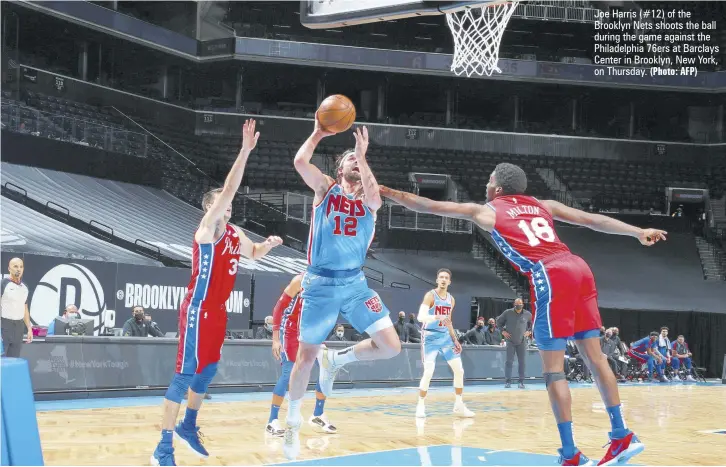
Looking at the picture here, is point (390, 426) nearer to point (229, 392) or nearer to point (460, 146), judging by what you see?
point (229, 392)

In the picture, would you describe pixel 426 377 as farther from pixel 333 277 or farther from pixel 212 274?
pixel 212 274

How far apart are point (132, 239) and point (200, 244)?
57.3 feet

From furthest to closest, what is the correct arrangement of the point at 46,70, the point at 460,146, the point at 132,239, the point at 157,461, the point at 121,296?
the point at 460,146
the point at 46,70
the point at 132,239
the point at 121,296
the point at 157,461

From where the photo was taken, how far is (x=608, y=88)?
38906 mm

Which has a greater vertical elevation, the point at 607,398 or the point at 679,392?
the point at 607,398

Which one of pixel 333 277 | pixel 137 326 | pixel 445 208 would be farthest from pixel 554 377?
pixel 137 326

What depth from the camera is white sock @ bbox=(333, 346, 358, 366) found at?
864 centimetres

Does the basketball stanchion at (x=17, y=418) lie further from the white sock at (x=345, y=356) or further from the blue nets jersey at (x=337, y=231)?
the white sock at (x=345, y=356)

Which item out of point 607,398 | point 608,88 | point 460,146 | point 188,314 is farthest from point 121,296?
point 608,88

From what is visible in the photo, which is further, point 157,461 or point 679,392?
point 679,392

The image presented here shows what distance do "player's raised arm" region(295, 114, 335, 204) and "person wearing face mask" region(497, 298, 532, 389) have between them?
1292cm

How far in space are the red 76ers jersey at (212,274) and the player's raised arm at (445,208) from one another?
1477mm

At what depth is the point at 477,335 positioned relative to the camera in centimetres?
2212

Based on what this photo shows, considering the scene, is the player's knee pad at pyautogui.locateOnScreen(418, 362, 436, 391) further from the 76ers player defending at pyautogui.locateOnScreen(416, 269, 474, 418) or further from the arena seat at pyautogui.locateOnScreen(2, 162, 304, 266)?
the arena seat at pyautogui.locateOnScreen(2, 162, 304, 266)
